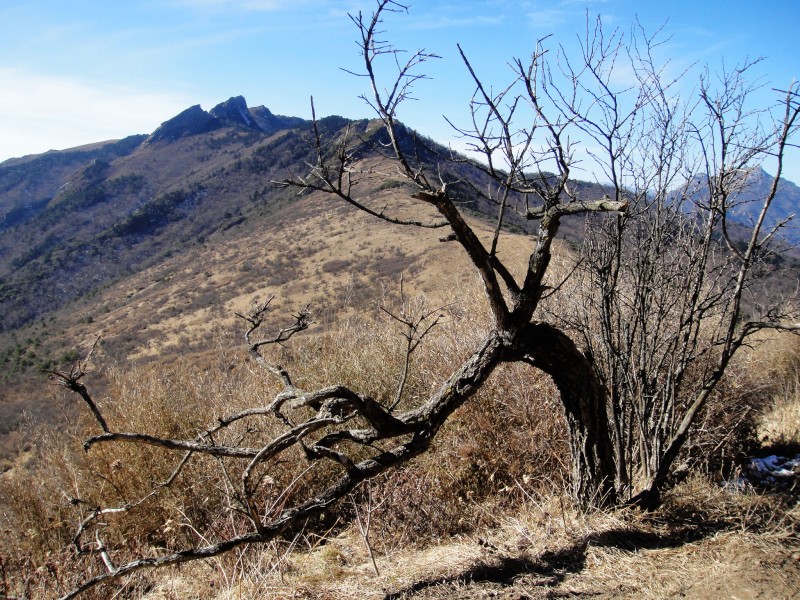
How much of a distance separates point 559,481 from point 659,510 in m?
1.27

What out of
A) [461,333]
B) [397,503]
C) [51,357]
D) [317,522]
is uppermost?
[461,333]

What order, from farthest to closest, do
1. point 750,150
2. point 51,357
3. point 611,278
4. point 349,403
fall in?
1. point 51,357
2. point 611,278
3. point 750,150
4. point 349,403

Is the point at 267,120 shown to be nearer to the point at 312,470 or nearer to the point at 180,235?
the point at 180,235

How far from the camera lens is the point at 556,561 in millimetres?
3379

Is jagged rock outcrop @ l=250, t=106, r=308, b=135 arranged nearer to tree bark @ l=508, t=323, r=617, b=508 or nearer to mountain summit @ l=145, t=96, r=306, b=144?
mountain summit @ l=145, t=96, r=306, b=144

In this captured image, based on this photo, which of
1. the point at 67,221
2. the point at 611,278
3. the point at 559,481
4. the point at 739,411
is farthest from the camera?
the point at 67,221

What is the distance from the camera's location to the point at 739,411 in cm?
589

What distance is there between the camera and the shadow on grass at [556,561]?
320 centimetres

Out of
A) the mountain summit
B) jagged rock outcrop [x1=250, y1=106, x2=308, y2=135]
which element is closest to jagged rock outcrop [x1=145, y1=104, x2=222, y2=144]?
the mountain summit

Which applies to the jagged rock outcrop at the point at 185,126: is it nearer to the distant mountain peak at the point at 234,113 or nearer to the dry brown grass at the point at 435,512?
the distant mountain peak at the point at 234,113

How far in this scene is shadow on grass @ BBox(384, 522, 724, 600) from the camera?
3.20 metres

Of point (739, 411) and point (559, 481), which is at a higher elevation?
point (739, 411)

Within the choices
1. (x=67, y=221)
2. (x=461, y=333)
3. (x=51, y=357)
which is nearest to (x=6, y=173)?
(x=67, y=221)

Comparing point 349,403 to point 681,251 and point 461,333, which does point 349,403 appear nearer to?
point 681,251
